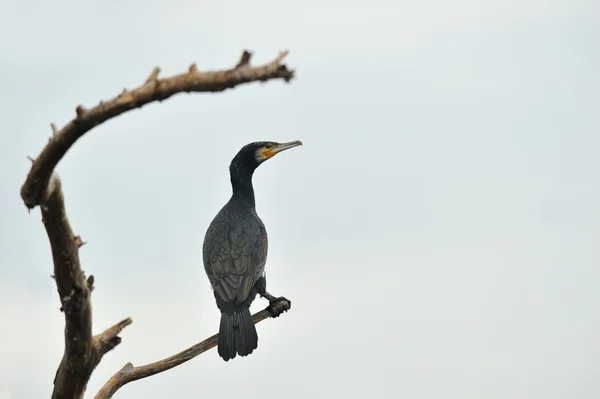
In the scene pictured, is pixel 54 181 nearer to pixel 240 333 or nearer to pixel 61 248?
pixel 61 248

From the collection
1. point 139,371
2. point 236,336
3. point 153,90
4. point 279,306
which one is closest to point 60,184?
point 153,90

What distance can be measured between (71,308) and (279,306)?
2635 millimetres

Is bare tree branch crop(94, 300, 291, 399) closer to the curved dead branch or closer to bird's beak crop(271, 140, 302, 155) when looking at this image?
the curved dead branch

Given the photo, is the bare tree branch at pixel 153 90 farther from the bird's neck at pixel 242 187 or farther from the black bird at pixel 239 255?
the bird's neck at pixel 242 187

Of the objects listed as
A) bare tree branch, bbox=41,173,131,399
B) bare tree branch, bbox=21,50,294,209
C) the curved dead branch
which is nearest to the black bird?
bare tree branch, bbox=41,173,131,399

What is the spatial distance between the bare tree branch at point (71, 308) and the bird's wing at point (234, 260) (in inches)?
69.1

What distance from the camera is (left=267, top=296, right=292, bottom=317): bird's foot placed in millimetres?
7570

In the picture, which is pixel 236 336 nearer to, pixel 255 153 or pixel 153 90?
pixel 255 153

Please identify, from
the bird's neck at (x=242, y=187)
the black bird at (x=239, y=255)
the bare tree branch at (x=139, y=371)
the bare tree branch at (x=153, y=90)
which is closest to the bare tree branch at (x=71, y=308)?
the bare tree branch at (x=153, y=90)

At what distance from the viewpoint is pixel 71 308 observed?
5.24m

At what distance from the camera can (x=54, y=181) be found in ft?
15.6

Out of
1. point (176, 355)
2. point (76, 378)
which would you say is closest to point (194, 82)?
point (76, 378)

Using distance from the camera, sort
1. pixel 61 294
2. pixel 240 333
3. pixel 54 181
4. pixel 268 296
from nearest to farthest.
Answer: pixel 54 181 < pixel 61 294 < pixel 240 333 < pixel 268 296

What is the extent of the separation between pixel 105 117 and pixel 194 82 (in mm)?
496
